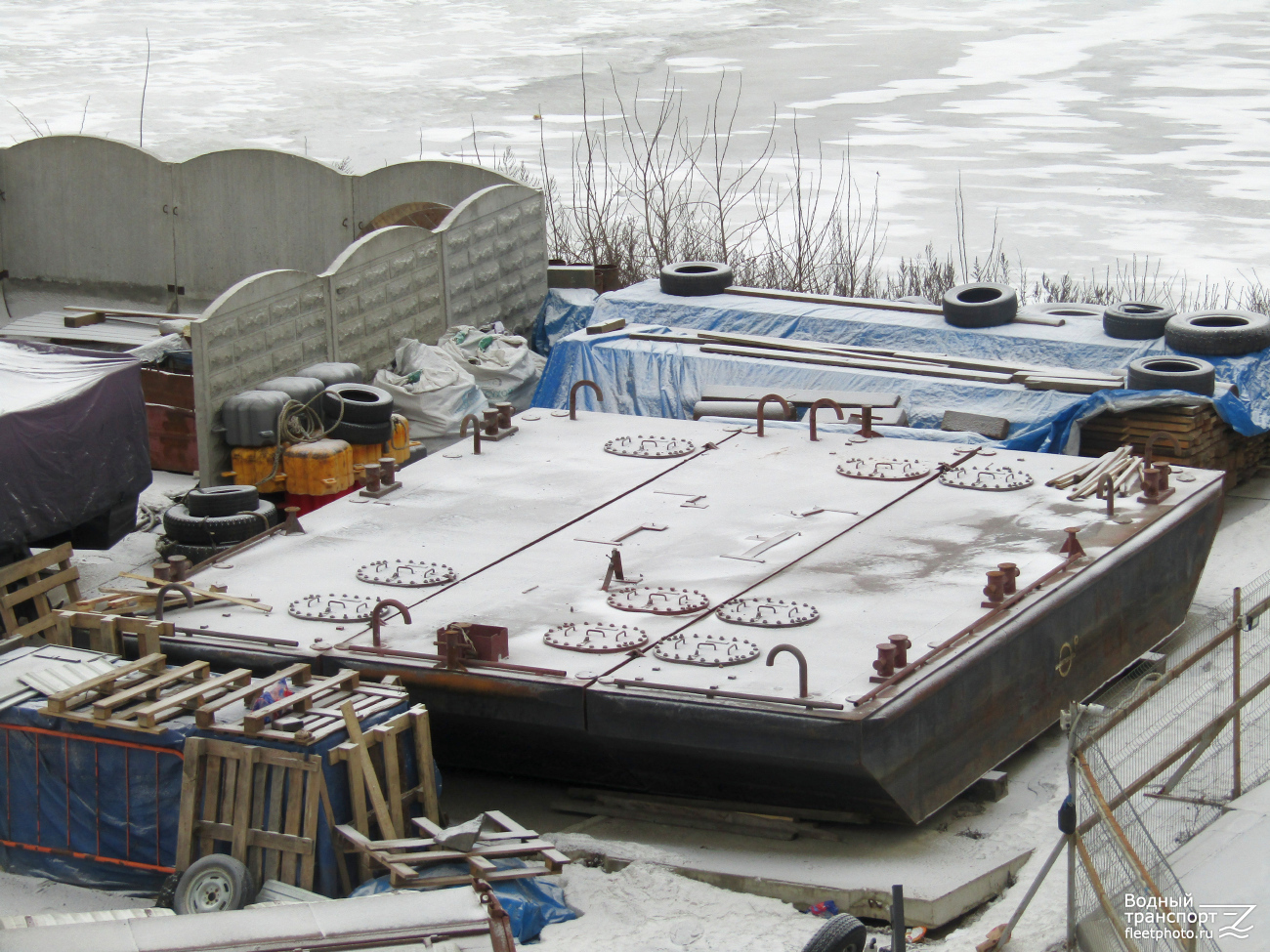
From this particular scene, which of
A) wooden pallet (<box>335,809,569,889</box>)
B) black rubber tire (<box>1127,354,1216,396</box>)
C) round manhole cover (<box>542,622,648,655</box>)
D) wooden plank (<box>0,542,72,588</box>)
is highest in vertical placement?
black rubber tire (<box>1127,354,1216,396</box>)

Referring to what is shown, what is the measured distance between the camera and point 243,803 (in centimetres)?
817

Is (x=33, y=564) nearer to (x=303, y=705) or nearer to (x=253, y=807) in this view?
(x=303, y=705)

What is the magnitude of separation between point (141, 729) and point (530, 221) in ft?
35.0

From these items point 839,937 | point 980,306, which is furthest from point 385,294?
point 839,937

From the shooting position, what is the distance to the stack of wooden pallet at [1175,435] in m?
13.6

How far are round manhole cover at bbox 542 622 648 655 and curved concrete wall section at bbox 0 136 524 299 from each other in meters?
9.75

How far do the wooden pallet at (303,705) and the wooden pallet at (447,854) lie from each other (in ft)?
1.61

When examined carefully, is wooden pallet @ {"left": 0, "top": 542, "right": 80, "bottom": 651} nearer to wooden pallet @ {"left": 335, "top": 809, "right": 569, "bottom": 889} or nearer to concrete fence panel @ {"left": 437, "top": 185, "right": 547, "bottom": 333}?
wooden pallet @ {"left": 335, "top": 809, "right": 569, "bottom": 889}

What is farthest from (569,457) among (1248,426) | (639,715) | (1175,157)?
(1175,157)

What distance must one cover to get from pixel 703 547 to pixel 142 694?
3.57 metres

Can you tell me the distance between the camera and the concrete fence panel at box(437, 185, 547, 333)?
666 inches

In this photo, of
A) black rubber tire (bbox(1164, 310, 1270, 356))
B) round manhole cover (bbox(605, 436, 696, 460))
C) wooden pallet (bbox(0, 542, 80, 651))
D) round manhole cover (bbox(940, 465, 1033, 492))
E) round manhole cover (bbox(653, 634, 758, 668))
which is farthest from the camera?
black rubber tire (bbox(1164, 310, 1270, 356))

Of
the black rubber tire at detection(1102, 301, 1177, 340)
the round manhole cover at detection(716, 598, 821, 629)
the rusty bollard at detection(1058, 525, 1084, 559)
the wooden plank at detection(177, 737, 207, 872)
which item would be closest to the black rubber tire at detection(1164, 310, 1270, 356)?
the black rubber tire at detection(1102, 301, 1177, 340)

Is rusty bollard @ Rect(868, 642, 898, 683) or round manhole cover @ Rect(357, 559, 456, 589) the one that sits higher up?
rusty bollard @ Rect(868, 642, 898, 683)
